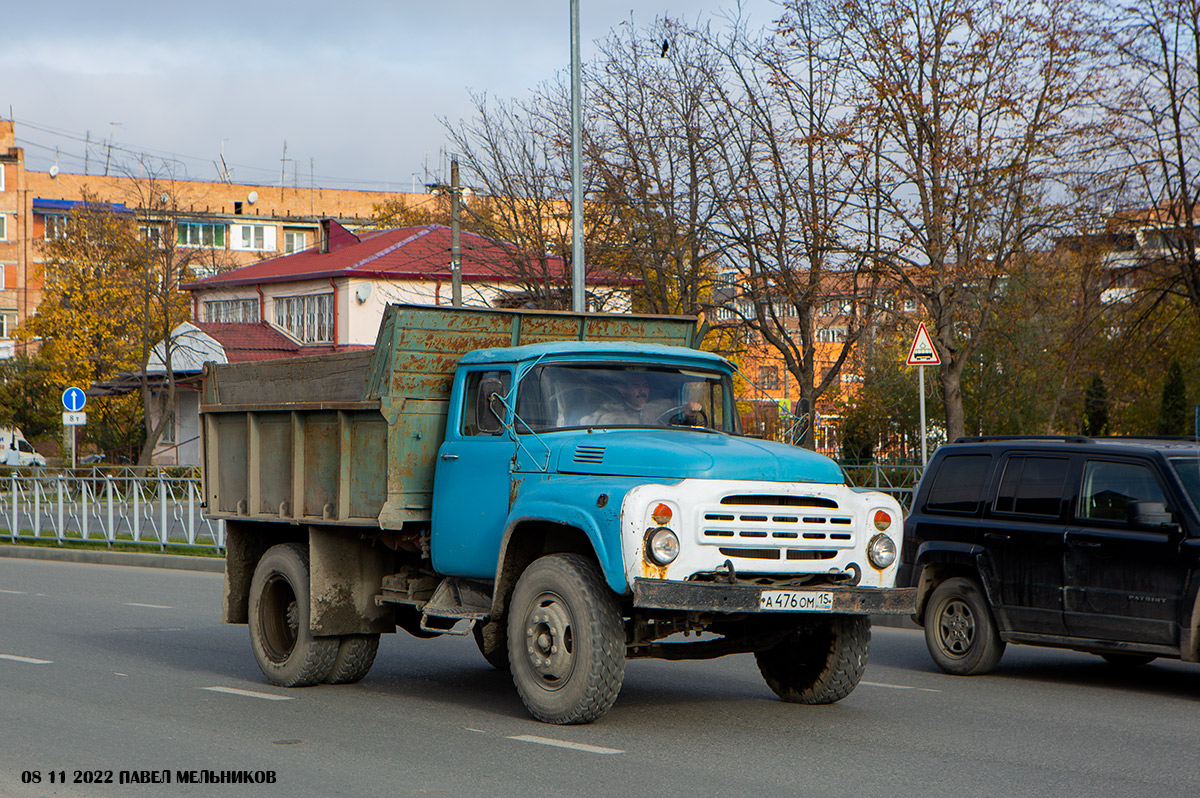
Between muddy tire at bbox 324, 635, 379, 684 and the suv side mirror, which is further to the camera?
muddy tire at bbox 324, 635, 379, 684

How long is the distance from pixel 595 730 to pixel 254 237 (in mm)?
96211

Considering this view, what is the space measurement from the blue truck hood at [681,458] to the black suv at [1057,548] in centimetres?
274

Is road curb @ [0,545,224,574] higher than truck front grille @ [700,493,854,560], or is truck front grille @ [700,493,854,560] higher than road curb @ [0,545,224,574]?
truck front grille @ [700,493,854,560]

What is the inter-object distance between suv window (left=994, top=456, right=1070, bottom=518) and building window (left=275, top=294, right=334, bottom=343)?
44.6 m

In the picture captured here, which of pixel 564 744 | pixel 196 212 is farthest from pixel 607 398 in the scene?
pixel 196 212

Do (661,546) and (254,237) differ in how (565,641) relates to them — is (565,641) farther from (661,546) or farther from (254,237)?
(254,237)

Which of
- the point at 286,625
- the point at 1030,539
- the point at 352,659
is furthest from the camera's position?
the point at 1030,539

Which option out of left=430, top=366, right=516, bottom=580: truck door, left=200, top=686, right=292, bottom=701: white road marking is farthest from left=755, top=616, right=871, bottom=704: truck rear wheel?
left=200, top=686, right=292, bottom=701: white road marking

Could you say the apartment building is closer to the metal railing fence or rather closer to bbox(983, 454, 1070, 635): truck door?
the metal railing fence

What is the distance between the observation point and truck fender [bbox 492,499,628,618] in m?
7.65

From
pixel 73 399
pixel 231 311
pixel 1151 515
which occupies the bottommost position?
pixel 1151 515

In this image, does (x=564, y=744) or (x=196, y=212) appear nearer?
(x=564, y=744)

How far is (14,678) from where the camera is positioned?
33.4 feet

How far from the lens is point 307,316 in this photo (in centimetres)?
5512
